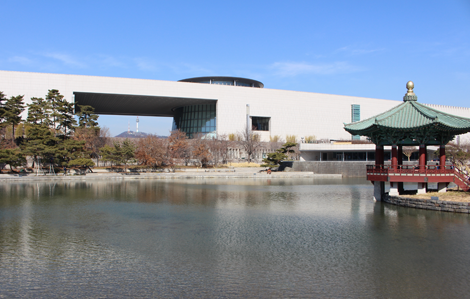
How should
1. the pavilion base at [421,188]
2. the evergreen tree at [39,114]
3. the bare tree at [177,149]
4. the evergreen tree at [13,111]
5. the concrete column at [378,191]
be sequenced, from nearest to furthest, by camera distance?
the pavilion base at [421,188] < the concrete column at [378,191] < the evergreen tree at [13,111] < the evergreen tree at [39,114] < the bare tree at [177,149]

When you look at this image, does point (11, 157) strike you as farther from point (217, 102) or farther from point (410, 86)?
point (410, 86)

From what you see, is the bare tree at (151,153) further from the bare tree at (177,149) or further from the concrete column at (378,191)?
the concrete column at (378,191)

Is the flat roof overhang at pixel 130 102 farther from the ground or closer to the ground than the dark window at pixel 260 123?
farther from the ground

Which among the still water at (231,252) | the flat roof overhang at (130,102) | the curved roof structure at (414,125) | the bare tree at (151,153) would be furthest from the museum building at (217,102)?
the still water at (231,252)

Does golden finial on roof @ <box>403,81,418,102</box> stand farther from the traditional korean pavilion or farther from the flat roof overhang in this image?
the flat roof overhang

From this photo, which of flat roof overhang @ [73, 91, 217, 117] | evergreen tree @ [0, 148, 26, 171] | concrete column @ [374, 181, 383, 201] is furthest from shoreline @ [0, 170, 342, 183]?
concrete column @ [374, 181, 383, 201]

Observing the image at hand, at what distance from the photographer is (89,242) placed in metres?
11.2

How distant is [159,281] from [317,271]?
3.75 meters

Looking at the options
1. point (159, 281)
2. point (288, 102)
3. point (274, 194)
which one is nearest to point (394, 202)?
point (274, 194)

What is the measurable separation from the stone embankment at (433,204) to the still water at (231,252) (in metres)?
0.56

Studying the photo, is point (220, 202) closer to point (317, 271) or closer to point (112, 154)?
point (317, 271)

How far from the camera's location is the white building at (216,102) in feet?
162

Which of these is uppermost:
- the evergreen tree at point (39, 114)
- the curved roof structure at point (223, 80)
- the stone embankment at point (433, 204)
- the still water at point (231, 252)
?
the curved roof structure at point (223, 80)

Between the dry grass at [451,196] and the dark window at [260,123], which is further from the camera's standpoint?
→ the dark window at [260,123]
